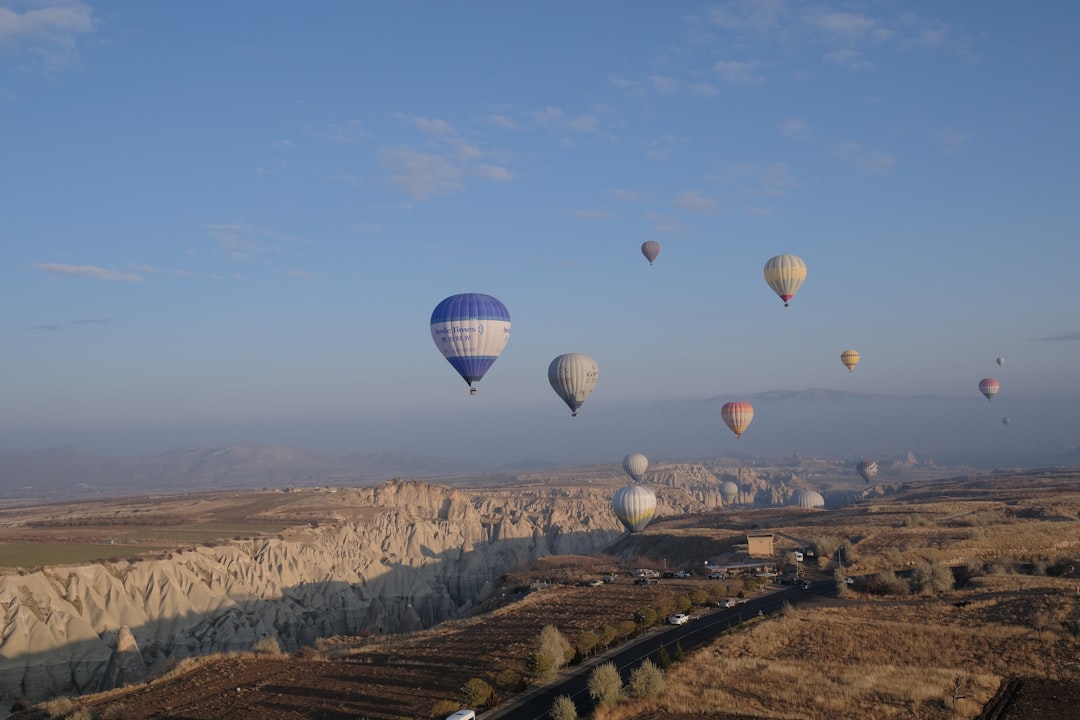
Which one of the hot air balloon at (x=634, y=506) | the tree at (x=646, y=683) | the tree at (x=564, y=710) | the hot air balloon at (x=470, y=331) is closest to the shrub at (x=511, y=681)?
the tree at (x=646, y=683)

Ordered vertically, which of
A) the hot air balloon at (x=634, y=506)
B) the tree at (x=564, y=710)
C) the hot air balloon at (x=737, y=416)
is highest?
the hot air balloon at (x=737, y=416)

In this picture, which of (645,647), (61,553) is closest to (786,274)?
(645,647)

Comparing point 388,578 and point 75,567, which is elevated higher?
point 75,567

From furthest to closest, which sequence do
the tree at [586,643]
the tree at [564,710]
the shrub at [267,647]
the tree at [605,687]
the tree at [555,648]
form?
the shrub at [267,647], the tree at [586,643], the tree at [555,648], the tree at [605,687], the tree at [564,710]

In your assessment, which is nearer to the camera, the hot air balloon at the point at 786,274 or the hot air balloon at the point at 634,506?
the hot air balloon at the point at 786,274

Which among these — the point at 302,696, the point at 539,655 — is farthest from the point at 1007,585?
the point at 302,696

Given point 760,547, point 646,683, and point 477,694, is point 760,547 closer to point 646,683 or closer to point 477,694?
point 646,683

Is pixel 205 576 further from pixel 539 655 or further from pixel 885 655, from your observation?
pixel 885 655

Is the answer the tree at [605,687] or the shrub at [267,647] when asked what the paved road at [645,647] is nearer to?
the tree at [605,687]
